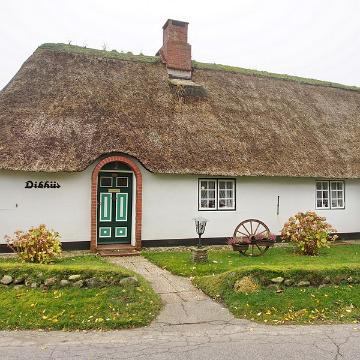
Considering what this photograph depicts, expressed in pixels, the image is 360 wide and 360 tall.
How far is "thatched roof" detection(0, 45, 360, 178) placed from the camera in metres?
12.9

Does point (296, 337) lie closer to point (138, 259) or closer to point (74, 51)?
point (138, 259)

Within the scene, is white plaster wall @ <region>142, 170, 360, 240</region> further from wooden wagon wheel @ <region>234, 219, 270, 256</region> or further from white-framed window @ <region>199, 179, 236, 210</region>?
wooden wagon wheel @ <region>234, 219, 270, 256</region>

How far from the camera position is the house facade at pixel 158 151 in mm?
12750

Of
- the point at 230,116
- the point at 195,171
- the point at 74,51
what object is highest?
the point at 74,51

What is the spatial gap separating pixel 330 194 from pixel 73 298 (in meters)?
12.5

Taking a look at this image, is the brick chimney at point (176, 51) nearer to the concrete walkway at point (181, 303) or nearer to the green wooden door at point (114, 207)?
the green wooden door at point (114, 207)

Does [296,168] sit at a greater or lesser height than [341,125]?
lesser

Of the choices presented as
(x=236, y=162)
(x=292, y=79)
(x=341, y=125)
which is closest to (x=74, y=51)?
(x=236, y=162)

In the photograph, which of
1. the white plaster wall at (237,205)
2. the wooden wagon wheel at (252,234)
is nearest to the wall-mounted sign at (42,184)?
the white plaster wall at (237,205)

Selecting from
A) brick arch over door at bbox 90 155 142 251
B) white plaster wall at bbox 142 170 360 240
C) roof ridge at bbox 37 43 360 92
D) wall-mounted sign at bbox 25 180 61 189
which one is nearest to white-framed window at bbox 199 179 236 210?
white plaster wall at bbox 142 170 360 240

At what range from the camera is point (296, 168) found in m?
15.4

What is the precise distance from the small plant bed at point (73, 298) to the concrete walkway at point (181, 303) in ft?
0.89

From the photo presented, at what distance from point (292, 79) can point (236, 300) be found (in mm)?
15046

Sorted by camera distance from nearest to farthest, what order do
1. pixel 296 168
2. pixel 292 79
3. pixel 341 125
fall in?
pixel 296 168, pixel 341 125, pixel 292 79
